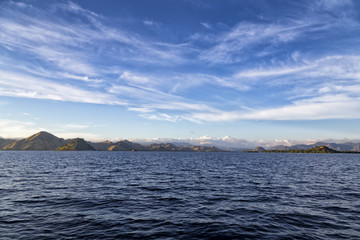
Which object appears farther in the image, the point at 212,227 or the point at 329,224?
the point at 329,224

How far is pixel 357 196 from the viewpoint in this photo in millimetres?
32875

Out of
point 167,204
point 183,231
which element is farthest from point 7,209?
point 183,231

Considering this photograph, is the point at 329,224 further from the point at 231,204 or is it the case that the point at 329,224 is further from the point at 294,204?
the point at 231,204

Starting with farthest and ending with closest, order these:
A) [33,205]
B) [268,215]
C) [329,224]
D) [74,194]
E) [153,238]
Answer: [74,194] → [33,205] → [268,215] → [329,224] → [153,238]

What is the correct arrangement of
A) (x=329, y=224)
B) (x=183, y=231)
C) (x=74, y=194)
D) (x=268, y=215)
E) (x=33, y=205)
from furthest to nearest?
1. (x=74, y=194)
2. (x=33, y=205)
3. (x=268, y=215)
4. (x=329, y=224)
5. (x=183, y=231)

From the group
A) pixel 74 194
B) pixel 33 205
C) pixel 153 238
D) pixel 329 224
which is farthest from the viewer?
pixel 74 194

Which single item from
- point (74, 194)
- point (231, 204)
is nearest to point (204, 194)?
point (231, 204)

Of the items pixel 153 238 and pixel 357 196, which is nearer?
pixel 153 238

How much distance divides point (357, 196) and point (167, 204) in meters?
30.9

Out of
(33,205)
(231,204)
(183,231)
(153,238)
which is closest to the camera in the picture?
(153,238)

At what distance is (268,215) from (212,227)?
7703 mm

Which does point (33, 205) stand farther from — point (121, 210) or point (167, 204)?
point (167, 204)

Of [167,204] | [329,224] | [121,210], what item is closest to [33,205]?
[121,210]

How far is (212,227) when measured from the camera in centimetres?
1884
